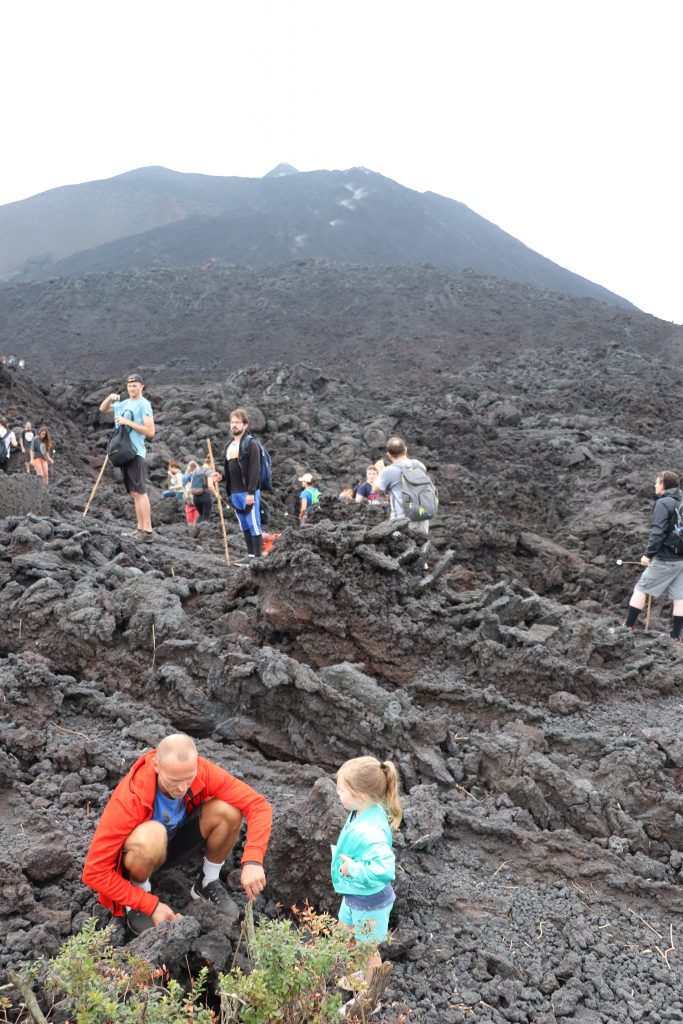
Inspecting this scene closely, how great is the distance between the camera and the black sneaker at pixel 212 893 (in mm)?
3025

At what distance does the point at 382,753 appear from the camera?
13.8 ft

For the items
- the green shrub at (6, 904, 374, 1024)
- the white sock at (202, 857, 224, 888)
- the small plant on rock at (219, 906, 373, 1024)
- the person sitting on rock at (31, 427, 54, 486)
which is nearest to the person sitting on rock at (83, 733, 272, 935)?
the white sock at (202, 857, 224, 888)

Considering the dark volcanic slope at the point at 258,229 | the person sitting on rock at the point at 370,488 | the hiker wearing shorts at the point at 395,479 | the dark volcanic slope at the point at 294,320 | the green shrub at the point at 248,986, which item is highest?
the dark volcanic slope at the point at 258,229

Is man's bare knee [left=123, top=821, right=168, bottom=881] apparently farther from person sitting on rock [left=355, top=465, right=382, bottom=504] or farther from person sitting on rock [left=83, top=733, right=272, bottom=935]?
person sitting on rock [left=355, top=465, right=382, bottom=504]

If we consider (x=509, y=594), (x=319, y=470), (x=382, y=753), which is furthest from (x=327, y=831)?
(x=319, y=470)

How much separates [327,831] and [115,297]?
40094mm

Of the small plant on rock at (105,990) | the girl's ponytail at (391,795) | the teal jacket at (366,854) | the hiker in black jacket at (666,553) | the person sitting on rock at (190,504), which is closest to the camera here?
the small plant on rock at (105,990)

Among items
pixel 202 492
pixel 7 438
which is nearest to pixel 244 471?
pixel 202 492

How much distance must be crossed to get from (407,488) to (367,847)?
415cm

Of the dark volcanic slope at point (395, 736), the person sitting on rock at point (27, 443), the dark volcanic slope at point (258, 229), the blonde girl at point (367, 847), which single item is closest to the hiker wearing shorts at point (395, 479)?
the dark volcanic slope at point (395, 736)

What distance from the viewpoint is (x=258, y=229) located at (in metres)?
54.9

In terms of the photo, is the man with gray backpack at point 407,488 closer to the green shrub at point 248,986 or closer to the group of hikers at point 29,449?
the green shrub at point 248,986

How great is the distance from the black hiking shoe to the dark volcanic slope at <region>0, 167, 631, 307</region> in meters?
45.8

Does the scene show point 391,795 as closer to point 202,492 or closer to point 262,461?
point 262,461
